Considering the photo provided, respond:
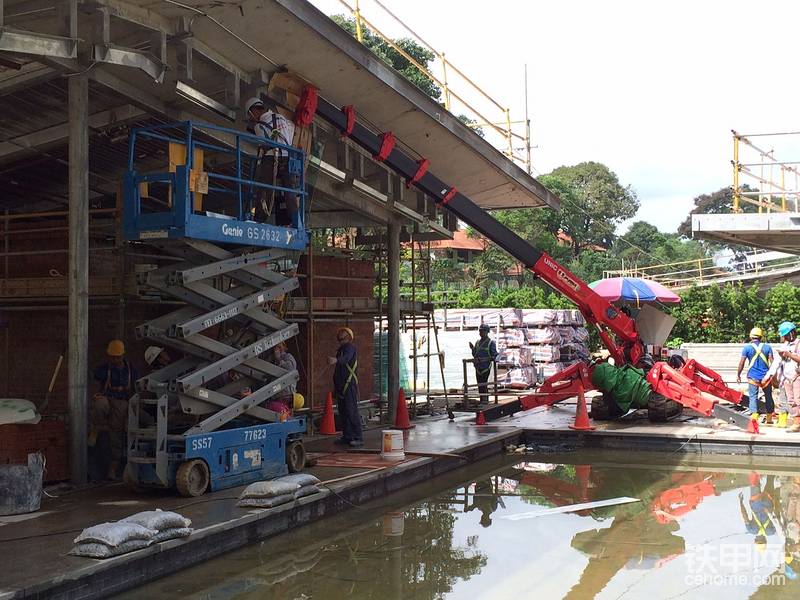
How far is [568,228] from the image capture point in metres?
53.2

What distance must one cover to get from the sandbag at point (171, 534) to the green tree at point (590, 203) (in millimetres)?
47486

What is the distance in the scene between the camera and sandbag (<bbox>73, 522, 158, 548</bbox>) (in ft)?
20.5

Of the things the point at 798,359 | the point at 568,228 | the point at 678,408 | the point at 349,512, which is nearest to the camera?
the point at 349,512

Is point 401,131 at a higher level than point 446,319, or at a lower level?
higher

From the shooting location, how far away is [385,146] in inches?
497

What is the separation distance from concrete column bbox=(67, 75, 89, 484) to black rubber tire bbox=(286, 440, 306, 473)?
2279 mm

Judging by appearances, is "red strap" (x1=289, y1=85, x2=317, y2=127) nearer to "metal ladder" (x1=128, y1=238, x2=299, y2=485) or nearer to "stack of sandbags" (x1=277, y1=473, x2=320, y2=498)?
"metal ladder" (x1=128, y1=238, x2=299, y2=485)

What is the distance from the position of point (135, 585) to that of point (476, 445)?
22.7 ft

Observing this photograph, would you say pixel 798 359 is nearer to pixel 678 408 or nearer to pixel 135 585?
pixel 678 408

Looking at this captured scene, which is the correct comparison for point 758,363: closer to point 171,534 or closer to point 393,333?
point 393,333

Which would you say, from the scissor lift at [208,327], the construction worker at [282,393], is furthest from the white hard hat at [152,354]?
the construction worker at [282,393]

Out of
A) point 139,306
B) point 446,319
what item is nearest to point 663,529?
point 139,306

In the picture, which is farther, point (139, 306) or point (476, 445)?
point (476, 445)

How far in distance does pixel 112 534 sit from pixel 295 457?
366cm
